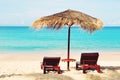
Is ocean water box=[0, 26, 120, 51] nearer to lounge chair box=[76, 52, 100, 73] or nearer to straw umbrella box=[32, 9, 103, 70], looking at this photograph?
straw umbrella box=[32, 9, 103, 70]

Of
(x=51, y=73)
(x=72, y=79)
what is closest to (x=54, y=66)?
(x=51, y=73)

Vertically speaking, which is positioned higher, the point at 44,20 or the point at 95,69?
the point at 44,20

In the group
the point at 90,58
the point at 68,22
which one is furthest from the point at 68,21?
the point at 90,58

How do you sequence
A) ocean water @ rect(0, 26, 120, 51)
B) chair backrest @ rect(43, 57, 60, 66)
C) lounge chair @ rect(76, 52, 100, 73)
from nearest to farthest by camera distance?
1. chair backrest @ rect(43, 57, 60, 66)
2. lounge chair @ rect(76, 52, 100, 73)
3. ocean water @ rect(0, 26, 120, 51)

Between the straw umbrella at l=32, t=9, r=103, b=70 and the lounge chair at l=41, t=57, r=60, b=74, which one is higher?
the straw umbrella at l=32, t=9, r=103, b=70

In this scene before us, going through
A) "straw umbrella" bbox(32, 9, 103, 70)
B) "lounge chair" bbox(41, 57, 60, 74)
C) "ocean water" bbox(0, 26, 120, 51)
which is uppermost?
"straw umbrella" bbox(32, 9, 103, 70)

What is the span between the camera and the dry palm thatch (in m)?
13.6

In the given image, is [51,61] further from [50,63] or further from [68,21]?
[68,21]

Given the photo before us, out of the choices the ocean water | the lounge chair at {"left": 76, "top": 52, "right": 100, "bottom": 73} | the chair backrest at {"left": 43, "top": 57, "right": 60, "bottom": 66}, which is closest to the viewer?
the chair backrest at {"left": 43, "top": 57, "right": 60, "bottom": 66}

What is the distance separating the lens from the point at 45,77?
1254cm

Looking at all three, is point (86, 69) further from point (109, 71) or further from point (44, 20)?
point (44, 20)

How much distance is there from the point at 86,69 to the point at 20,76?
2473 millimetres

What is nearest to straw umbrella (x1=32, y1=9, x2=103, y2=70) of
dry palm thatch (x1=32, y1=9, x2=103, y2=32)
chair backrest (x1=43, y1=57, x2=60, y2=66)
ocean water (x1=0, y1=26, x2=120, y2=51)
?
dry palm thatch (x1=32, y1=9, x2=103, y2=32)

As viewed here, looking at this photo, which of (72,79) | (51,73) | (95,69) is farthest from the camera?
(95,69)
